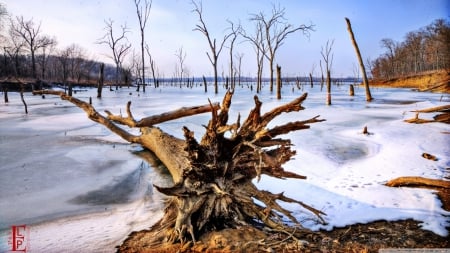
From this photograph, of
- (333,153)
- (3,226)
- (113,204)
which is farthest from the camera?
(333,153)

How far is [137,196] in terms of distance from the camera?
12.9 feet

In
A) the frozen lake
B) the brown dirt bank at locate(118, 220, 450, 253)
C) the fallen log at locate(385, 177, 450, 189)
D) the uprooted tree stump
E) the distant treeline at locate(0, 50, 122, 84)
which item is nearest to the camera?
the brown dirt bank at locate(118, 220, 450, 253)

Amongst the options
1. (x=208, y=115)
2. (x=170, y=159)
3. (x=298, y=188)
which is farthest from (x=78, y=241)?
(x=208, y=115)

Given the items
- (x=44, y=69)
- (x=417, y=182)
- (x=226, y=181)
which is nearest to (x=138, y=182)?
(x=226, y=181)

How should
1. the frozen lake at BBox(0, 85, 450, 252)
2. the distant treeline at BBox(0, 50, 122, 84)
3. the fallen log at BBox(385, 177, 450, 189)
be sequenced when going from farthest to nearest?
the distant treeline at BBox(0, 50, 122, 84) → the fallen log at BBox(385, 177, 450, 189) → the frozen lake at BBox(0, 85, 450, 252)

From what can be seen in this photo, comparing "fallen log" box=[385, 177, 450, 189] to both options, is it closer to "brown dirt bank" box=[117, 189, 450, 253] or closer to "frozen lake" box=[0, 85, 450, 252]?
"frozen lake" box=[0, 85, 450, 252]

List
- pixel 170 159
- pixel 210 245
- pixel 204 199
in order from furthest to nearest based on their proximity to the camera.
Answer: pixel 170 159, pixel 204 199, pixel 210 245

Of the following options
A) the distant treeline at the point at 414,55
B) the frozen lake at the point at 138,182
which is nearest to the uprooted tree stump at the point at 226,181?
the frozen lake at the point at 138,182

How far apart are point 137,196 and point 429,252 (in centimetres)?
318

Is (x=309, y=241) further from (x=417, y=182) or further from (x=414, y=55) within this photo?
(x=414, y=55)

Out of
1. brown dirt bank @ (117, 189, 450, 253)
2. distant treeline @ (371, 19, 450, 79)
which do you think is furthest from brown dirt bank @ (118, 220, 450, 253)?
distant treeline @ (371, 19, 450, 79)

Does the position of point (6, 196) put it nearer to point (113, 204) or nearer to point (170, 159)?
point (113, 204)

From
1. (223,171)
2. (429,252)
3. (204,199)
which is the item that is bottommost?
(429,252)

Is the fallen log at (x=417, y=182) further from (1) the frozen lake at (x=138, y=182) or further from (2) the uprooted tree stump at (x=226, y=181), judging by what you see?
(2) the uprooted tree stump at (x=226, y=181)
